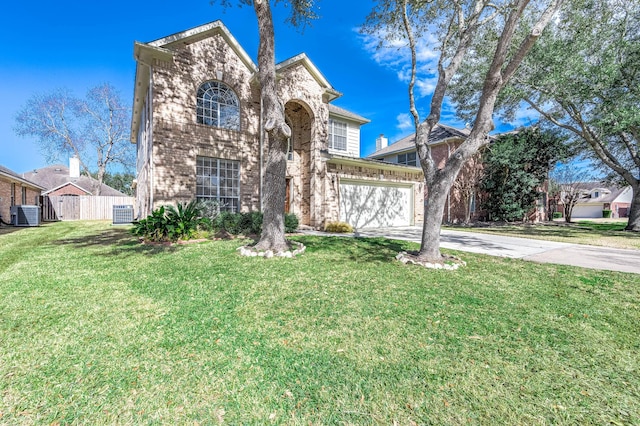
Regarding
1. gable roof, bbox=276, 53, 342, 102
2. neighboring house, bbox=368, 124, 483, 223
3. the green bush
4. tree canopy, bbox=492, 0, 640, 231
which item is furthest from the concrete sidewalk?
gable roof, bbox=276, 53, 342, 102

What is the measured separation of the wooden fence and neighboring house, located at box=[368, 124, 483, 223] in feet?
69.9

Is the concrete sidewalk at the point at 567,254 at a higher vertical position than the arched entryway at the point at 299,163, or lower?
lower

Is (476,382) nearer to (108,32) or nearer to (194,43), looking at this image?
(194,43)

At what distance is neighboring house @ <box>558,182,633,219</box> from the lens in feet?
135

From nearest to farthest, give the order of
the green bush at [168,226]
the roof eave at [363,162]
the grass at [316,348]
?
the grass at [316,348] < the green bush at [168,226] < the roof eave at [363,162]

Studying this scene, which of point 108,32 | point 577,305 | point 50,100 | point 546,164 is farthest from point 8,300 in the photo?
point 50,100

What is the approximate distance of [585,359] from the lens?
250cm

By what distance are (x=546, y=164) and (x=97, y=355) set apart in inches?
920

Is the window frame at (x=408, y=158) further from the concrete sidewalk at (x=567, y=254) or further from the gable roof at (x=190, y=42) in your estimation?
the concrete sidewalk at (x=567, y=254)

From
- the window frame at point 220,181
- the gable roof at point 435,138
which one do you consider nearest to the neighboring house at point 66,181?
the window frame at point 220,181

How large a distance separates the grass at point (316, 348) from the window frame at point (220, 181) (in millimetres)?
5457

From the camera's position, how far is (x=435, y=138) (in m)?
18.1

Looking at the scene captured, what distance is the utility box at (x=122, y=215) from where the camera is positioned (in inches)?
594

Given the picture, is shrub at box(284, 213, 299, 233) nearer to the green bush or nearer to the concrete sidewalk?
the green bush
